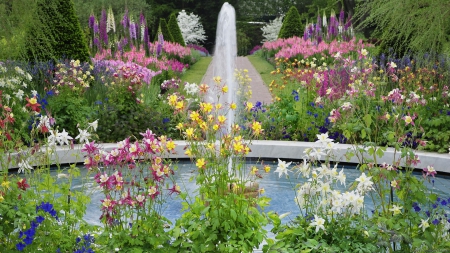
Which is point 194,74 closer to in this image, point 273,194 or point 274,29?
point 273,194

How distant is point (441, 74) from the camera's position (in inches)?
262

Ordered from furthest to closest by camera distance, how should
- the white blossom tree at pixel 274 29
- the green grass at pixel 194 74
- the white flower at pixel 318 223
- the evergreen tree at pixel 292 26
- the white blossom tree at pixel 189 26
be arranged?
the white blossom tree at pixel 274 29 → the white blossom tree at pixel 189 26 → the evergreen tree at pixel 292 26 → the green grass at pixel 194 74 → the white flower at pixel 318 223

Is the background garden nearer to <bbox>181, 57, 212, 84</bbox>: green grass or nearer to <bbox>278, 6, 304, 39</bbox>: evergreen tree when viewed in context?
<bbox>181, 57, 212, 84</bbox>: green grass

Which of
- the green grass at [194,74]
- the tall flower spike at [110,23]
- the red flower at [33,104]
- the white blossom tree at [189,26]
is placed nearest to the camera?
the red flower at [33,104]

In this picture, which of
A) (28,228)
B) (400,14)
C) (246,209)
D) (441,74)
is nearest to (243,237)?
(246,209)

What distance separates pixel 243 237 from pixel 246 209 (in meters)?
0.18

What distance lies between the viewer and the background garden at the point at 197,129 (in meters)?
2.60

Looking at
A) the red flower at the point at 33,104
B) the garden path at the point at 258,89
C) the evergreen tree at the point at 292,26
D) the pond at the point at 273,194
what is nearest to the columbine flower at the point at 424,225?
the pond at the point at 273,194

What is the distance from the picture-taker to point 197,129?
3.19 meters

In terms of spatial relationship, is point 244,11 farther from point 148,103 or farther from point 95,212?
point 95,212

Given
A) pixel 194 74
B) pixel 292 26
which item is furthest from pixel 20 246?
pixel 292 26

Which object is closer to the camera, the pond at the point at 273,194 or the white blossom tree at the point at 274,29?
the pond at the point at 273,194

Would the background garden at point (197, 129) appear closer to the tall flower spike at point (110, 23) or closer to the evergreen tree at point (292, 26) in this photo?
the tall flower spike at point (110, 23)

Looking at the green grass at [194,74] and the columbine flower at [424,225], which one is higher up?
the columbine flower at [424,225]
